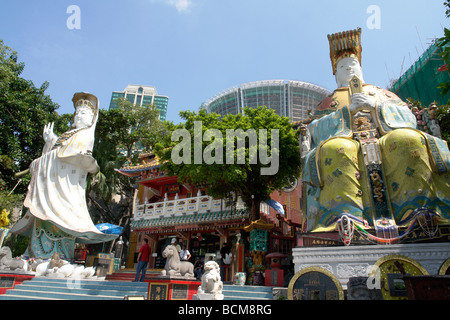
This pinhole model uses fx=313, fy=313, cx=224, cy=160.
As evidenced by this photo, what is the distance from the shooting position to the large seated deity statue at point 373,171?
8.60 m

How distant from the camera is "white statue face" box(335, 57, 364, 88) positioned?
1309 cm

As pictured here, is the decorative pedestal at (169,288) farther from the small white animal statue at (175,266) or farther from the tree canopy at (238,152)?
the tree canopy at (238,152)

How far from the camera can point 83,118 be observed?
1617 cm

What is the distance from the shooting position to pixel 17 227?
14312 mm

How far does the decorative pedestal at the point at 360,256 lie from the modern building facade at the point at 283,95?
40027mm

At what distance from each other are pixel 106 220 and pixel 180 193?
7.08 m

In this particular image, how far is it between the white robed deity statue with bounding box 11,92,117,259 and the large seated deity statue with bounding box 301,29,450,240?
9775 millimetres

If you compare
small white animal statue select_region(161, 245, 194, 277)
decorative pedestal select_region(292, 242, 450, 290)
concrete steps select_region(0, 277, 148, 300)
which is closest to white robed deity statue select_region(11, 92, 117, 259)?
concrete steps select_region(0, 277, 148, 300)

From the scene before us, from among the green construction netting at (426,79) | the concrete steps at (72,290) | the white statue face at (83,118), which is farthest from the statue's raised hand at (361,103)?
the green construction netting at (426,79)

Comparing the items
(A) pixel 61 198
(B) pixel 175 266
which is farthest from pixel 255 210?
(A) pixel 61 198

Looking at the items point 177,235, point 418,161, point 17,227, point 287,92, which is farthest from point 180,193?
point 287,92

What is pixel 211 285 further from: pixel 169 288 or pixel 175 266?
pixel 175 266

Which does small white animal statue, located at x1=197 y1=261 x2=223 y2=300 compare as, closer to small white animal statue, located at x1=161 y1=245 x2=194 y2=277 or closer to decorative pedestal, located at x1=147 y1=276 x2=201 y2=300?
decorative pedestal, located at x1=147 y1=276 x2=201 y2=300

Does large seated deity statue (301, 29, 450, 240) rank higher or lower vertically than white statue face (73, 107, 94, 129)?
lower
